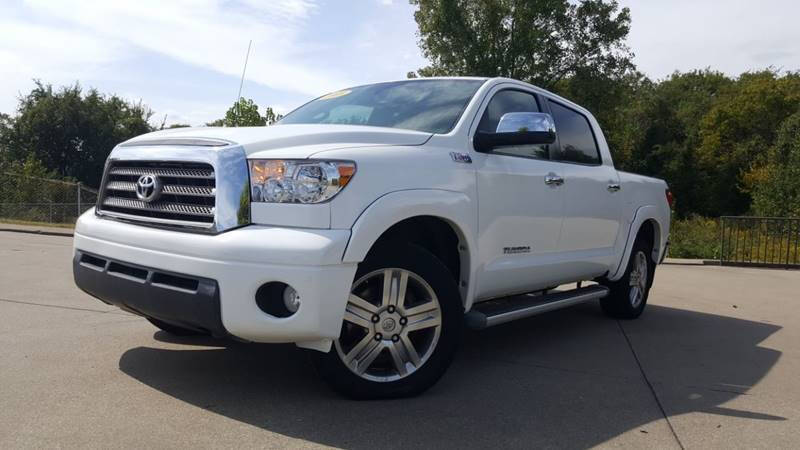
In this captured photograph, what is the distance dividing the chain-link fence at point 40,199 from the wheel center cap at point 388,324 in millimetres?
22102

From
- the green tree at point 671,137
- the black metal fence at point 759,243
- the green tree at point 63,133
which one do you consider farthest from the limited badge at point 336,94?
the green tree at point 63,133

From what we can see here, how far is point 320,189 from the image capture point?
3297 millimetres

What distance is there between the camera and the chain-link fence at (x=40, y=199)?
923 inches

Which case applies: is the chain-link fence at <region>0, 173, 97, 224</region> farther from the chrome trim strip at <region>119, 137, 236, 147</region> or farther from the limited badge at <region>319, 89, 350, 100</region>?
the chrome trim strip at <region>119, 137, 236, 147</region>

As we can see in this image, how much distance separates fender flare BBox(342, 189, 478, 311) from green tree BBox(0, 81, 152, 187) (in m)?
48.2

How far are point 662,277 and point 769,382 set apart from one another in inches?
274

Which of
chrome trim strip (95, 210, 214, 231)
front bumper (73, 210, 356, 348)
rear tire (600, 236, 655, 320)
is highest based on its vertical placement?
chrome trim strip (95, 210, 214, 231)

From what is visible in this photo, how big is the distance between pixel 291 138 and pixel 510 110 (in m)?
1.98

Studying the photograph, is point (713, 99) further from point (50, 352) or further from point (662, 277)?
point (50, 352)

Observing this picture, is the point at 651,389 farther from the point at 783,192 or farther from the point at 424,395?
the point at 783,192

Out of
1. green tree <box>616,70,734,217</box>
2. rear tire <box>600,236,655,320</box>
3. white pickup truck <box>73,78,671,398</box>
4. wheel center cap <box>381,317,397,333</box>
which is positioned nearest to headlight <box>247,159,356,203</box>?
white pickup truck <box>73,78,671,398</box>

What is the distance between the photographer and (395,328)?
12.1 ft

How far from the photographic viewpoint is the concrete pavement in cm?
321

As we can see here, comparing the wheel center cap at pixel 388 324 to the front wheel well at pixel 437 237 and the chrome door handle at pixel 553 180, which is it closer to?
the front wheel well at pixel 437 237
